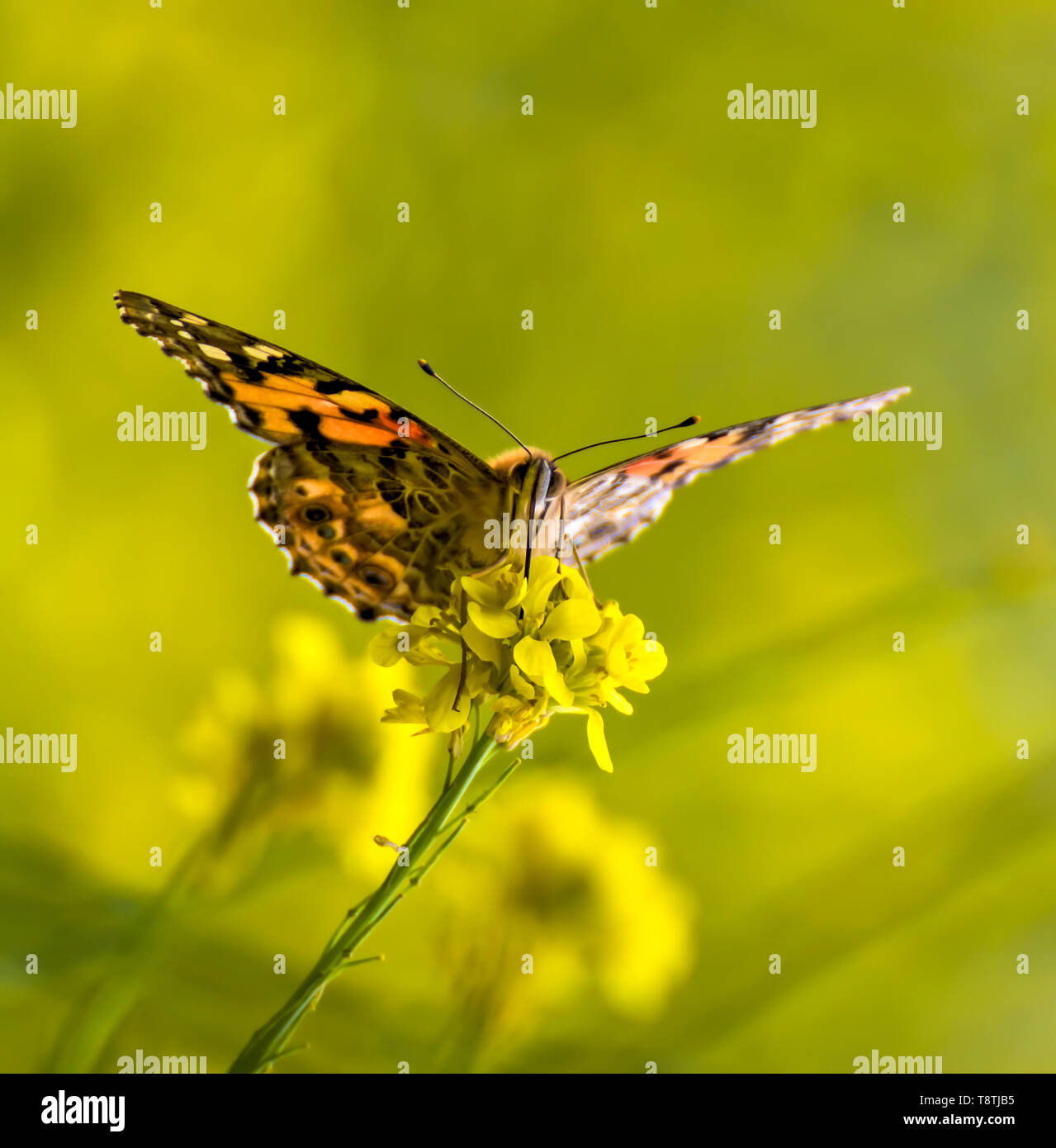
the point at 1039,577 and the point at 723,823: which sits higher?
the point at 1039,577


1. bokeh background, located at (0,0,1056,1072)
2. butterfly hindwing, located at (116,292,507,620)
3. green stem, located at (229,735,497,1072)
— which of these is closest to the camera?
green stem, located at (229,735,497,1072)

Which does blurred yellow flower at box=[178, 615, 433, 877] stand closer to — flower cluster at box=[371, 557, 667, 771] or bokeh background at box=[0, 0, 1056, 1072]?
flower cluster at box=[371, 557, 667, 771]

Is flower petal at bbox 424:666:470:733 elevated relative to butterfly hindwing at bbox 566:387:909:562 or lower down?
lower down

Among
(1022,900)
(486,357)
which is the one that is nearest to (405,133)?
(486,357)

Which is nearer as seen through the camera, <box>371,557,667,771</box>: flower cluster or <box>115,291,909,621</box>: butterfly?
<box>371,557,667,771</box>: flower cluster

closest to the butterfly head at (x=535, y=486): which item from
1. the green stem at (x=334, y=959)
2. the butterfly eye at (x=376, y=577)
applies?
the butterfly eye at (x=376, y=577)

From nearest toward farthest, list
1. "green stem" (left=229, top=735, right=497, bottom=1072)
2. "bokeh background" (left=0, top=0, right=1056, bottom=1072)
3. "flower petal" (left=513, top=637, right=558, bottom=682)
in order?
"green stem" (left=229, top=735, right=497, bottom=1072) < "flower petal" (left=513, top=637, right=558, bottom=682) < "bokeh background" (left=0, top=0, right=1056, bottom=1072)

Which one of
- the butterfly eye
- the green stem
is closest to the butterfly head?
the butterfly eye
